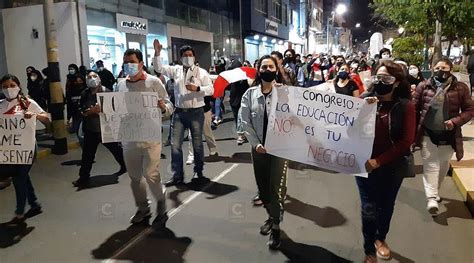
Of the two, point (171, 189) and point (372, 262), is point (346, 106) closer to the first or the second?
point (372, 262)

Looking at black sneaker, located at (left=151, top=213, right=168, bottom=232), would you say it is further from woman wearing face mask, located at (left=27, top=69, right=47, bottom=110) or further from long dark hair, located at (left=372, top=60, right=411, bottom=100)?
woman wearing face mask, located at (left=27, top=69, right=47, bottom=110)

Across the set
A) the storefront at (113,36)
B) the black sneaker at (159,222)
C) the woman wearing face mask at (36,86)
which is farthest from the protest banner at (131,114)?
the storefront at (113,36)

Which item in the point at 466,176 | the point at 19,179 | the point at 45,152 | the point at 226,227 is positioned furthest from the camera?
the point at 45,152

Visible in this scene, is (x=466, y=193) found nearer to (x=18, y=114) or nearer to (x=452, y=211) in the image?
(x=452, y=211)

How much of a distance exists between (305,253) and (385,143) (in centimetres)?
129

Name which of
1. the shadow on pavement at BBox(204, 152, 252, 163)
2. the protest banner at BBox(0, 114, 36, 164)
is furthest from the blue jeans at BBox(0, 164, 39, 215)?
the shadow on pavement at BBox(204, 152, 252, 163)

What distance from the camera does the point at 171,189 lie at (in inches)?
253

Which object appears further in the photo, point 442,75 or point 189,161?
point 189,161

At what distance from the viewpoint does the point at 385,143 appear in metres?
3.67

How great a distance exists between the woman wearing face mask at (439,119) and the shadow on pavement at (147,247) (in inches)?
112

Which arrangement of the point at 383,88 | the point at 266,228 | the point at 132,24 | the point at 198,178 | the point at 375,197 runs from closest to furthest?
the point at 383,88
the point at 375,197
the point at 266,228
the point at 198,178
the point at 132,24

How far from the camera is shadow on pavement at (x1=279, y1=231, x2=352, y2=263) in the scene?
4.05m

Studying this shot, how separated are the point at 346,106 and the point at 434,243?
1712mm

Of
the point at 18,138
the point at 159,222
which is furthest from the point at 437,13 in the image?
the point at 18,138
